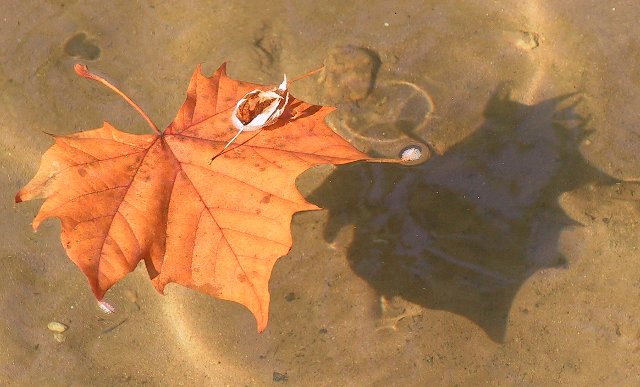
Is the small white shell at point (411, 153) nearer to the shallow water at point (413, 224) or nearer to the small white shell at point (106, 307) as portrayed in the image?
the shallow water at point (413, 224)

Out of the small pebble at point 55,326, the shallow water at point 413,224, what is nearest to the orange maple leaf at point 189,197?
the shallow water at point 413,224

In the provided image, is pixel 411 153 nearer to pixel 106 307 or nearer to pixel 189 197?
pixel 189 197

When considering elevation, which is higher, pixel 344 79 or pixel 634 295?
pixel 344 79

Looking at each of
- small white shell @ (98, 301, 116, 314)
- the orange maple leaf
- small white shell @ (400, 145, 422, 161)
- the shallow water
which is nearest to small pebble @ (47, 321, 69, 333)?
the shallow water

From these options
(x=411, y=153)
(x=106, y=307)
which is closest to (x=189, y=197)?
(x=106, y=307)

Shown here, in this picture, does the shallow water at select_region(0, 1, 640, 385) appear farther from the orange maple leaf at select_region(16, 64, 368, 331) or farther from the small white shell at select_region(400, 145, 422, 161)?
the orange maple leaf at select_region(16, 64, 368, 331)

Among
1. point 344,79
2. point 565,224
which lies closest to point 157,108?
point 344,79

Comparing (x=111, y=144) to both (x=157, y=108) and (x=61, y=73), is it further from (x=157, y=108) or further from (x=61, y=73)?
(x=61, y=73)
